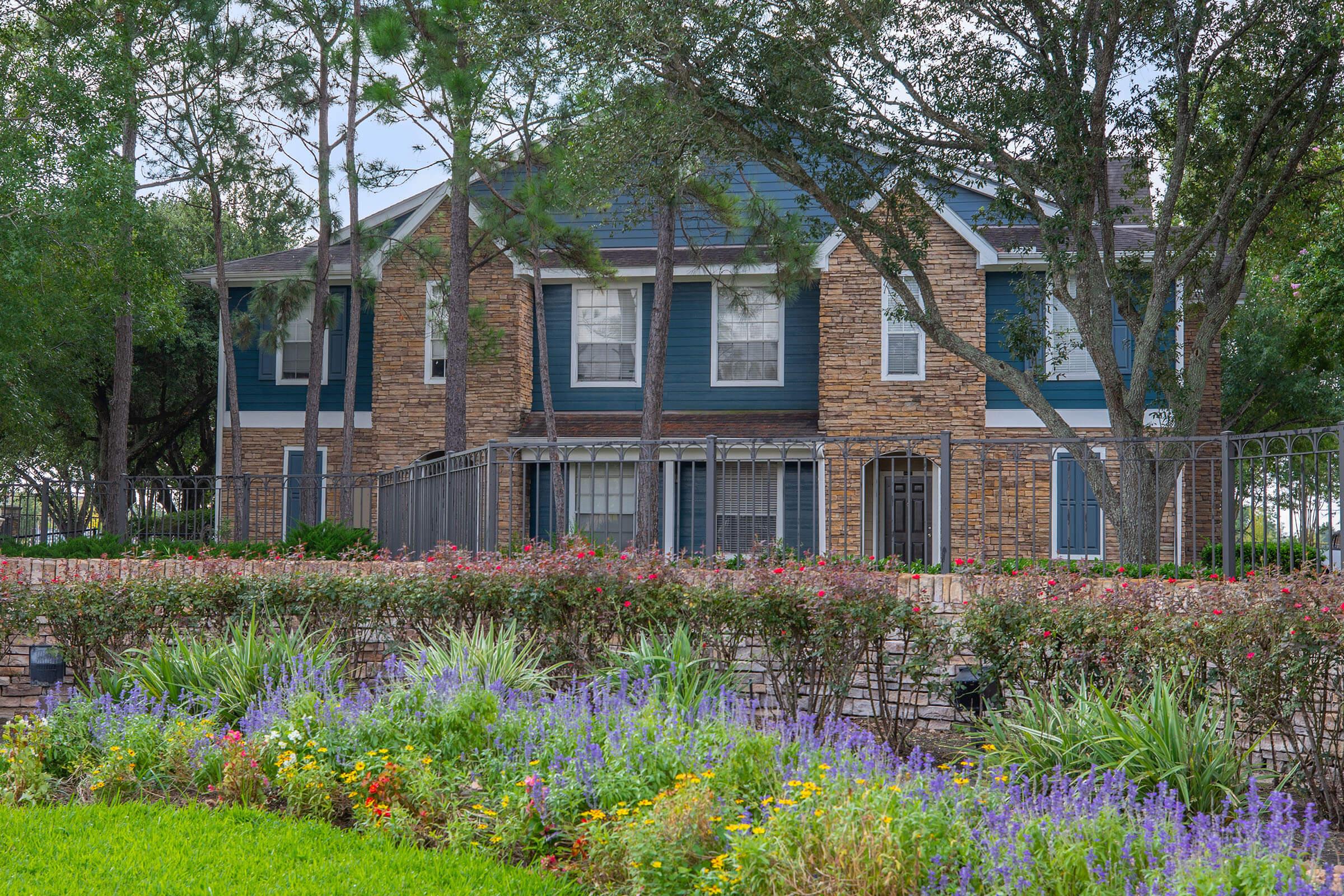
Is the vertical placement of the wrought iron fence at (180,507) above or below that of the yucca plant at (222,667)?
above

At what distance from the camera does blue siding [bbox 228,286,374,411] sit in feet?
67.3

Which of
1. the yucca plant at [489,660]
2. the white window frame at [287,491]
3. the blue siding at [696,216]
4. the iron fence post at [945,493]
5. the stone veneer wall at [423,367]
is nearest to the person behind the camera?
the yucca plant at [489,660]

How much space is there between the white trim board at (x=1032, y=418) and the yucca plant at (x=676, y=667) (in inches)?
476

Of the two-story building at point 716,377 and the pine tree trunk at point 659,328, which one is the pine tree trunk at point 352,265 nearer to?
the two-story building at point 716,377

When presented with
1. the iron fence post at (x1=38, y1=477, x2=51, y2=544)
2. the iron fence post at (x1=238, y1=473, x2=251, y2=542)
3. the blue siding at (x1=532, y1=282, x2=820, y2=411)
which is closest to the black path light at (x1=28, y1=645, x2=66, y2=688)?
the iron fence post at (x1=38, y1=477, x2=51, y2=544)

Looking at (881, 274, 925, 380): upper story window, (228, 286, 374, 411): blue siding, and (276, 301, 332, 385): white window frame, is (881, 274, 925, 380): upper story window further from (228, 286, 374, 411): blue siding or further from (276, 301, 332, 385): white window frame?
(276, 301, 332, 385): white window frame

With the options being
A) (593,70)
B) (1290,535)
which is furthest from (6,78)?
(1290,535)

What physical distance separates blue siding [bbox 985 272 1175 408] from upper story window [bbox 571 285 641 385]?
235 inches

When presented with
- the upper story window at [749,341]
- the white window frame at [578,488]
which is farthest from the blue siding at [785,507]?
the upper story window at [749,341]

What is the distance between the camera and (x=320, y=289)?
19156mm

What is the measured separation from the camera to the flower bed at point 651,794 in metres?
3.78

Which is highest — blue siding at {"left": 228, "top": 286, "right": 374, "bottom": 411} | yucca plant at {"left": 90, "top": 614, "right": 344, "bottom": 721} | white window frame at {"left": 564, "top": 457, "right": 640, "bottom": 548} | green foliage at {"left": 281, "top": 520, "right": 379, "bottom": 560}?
blue siding at {"left": 228, "top": 286, "right": 374, "bottom": 411}

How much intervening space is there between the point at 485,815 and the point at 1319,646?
4.07 metres

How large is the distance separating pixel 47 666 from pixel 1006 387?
46.8ft
